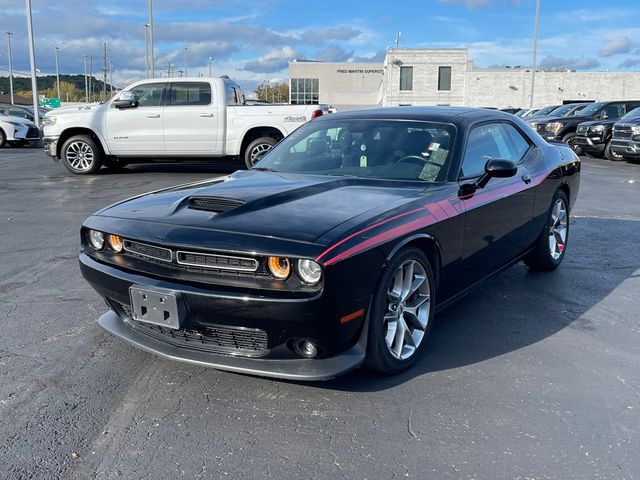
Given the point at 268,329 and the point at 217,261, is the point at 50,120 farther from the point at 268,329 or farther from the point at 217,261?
the point at 268,329

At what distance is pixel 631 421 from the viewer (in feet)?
9.68

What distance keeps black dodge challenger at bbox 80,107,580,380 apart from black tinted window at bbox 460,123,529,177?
0.08ft

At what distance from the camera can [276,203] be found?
3.37 metres

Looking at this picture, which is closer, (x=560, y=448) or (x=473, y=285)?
(x=560, y=448)

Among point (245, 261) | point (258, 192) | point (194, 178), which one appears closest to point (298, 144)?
point (258, 192)

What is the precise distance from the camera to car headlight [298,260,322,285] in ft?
9.23

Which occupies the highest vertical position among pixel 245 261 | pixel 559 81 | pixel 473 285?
pixel 559 81

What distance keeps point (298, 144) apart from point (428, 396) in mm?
2409

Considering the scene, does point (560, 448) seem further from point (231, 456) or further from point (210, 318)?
point (210, 318)

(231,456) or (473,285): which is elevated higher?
(473,285)

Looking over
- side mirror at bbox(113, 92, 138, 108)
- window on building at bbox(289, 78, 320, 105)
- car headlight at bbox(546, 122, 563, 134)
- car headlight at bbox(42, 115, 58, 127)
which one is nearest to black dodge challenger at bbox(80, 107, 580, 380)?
side mirror at bbox(113, 92, 138, 108)

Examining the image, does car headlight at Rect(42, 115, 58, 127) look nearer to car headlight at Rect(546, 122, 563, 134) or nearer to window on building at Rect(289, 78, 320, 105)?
car headlight at Rect(546, 122, 563, 134)

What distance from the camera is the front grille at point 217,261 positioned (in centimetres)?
289

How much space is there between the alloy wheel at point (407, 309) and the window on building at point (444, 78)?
6465 centimetres
